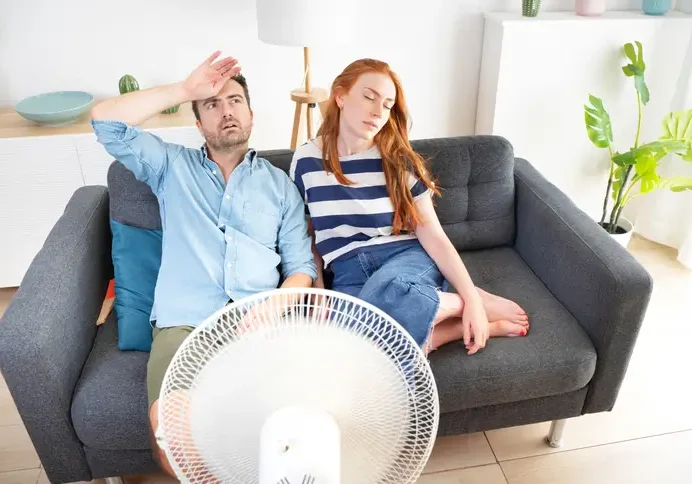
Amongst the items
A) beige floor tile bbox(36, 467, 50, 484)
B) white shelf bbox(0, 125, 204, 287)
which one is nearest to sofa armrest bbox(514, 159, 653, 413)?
white shelf bbox(0, 125, 204, 287)

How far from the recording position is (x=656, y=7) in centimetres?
251

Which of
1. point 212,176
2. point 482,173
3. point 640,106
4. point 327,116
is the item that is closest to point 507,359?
point 482,173

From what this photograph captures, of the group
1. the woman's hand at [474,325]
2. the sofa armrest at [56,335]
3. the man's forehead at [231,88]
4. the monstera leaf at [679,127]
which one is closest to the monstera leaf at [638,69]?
the monstera leaf at [679,127]

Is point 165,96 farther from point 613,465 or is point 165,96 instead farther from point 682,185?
point 682,185

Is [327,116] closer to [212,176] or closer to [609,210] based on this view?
[212,176]

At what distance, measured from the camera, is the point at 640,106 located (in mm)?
2584

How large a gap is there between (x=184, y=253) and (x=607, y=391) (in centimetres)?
119

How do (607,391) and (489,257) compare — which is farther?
(489,257)

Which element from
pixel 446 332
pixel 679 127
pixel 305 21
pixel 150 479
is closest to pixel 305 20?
pixel 305 21

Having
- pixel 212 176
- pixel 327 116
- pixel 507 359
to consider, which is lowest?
pixel 507 359

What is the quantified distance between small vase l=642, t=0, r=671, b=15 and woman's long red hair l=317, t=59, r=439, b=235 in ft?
5.26

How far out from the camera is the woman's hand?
148cm

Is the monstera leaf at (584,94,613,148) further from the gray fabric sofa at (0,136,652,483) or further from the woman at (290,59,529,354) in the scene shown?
the woman at (290,59,529,354)

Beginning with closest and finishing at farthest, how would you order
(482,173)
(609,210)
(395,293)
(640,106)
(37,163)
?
(395,293) < (482,173) < (37,163) < (640,106) < (609,210)
